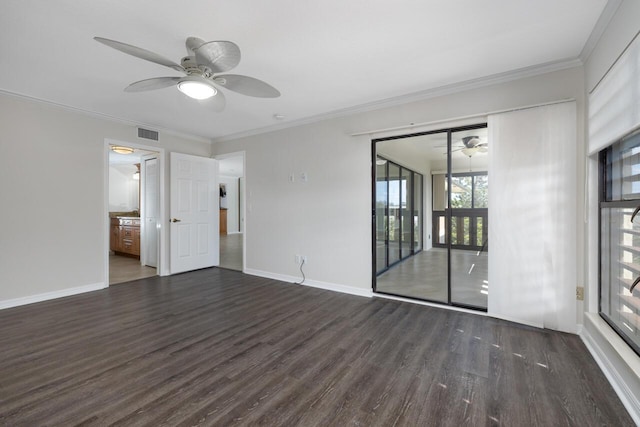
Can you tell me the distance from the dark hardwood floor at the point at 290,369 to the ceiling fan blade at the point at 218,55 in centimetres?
216

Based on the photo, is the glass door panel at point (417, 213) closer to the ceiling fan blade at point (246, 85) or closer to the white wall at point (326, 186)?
the white wall at point (326, 186)

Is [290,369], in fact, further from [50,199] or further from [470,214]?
[50,199]

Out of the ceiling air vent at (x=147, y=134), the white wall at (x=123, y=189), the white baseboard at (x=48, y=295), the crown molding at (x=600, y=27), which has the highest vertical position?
the crown molding at (x=600, y=27)

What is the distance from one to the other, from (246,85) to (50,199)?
320cm

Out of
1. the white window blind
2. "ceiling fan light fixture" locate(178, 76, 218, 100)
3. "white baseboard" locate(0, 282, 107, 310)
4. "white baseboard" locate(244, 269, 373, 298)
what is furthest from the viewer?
"white baseboard" locate(244, 269, 373, 298)

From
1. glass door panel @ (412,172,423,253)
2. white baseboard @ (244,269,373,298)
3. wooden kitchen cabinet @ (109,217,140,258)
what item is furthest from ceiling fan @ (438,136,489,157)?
wooden kitchen cabinet @ (109,217,140,258)

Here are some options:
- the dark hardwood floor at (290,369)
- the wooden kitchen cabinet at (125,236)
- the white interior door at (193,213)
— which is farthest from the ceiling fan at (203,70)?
the wooden kitchen cabinet at (125,236)

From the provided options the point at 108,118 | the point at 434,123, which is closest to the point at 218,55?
the point at 434,123

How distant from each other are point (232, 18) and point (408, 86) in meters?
1.95

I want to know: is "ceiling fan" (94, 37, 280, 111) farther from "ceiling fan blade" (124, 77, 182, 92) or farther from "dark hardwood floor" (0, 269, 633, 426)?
"dark hardwood floor" (0, 269, 633, 426)

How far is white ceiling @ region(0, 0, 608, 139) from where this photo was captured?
1896mm

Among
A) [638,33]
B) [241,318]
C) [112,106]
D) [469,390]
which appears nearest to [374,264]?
[241,318]

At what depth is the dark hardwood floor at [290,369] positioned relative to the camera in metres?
1.59

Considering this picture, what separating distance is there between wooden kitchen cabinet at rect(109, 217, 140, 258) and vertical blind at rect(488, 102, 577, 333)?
6619mm
